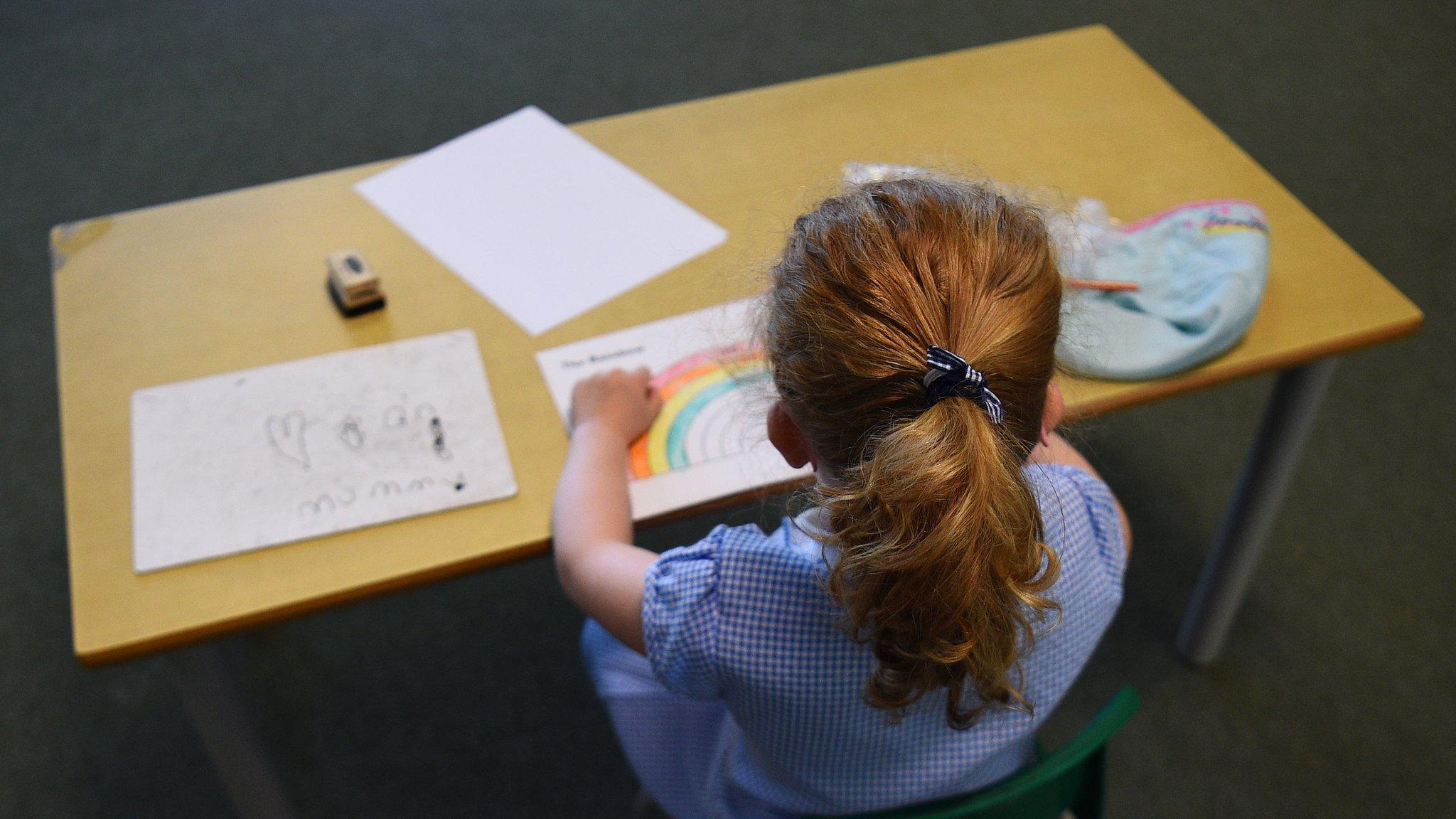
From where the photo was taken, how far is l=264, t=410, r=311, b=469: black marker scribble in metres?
1.04

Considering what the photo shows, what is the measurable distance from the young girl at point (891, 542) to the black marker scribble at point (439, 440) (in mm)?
119

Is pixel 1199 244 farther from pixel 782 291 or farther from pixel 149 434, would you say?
pixel 149 434

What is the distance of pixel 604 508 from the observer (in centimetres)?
98

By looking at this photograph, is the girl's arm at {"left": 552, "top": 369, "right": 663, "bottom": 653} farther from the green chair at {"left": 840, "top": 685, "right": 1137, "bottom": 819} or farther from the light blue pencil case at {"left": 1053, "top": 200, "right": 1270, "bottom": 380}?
the light blue pencil case at {"left": 1053, "top": 200, "right": 1270, "bottom": 380}

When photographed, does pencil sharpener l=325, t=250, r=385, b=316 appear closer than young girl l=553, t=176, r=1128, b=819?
No

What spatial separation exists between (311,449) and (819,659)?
517mm

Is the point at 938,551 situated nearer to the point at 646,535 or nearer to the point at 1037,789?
the point at 1037,789

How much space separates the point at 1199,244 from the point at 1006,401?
1.92 feet

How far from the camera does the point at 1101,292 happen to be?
1182 millimetres

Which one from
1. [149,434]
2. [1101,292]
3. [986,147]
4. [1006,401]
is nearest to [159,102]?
[149,434]

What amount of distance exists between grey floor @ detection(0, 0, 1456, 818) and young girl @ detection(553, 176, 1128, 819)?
0.24m

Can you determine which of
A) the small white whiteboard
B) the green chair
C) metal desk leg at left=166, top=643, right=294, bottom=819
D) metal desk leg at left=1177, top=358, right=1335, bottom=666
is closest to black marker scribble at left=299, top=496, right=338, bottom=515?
the small white whiteboard

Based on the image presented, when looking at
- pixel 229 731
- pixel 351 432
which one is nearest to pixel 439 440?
pixel 351 432

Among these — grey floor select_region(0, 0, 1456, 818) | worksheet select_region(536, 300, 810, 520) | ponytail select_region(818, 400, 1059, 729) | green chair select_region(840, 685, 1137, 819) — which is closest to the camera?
ponytail select_region(818, 400, 1059, 729)
